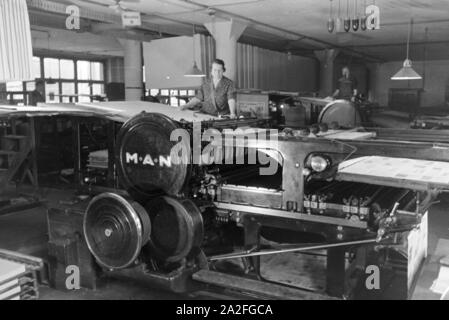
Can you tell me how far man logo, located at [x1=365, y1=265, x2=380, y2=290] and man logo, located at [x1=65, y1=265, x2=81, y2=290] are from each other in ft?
6.30

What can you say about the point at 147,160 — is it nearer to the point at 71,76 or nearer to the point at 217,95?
the point at 217,95

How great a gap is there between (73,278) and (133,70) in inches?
313

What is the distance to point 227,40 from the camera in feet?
27.7

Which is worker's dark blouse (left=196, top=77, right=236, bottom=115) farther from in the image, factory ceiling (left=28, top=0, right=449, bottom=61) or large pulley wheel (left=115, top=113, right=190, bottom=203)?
factory ceiling (left=28, top=0, right=449, bottom=61)

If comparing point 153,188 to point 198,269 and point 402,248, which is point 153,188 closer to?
point 198,269

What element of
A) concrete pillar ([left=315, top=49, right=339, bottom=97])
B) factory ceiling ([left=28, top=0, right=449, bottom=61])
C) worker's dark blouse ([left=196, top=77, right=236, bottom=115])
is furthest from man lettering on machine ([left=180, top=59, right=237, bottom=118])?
concrete pillar ([left=315, top=49, right=339, bottom=97])

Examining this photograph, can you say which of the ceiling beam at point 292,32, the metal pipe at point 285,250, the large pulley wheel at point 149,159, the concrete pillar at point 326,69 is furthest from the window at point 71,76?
the metal pipe at point 285,250

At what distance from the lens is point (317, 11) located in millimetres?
7570

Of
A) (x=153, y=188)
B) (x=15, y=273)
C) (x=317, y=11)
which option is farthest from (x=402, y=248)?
(x=317, y=11)

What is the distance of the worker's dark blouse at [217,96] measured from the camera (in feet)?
14.0

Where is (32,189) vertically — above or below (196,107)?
below

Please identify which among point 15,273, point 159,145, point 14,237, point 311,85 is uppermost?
point 311,85

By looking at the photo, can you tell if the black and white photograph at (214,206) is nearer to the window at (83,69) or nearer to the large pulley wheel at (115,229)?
the large pulley wheel at (115,229)

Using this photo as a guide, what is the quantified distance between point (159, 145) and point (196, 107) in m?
2.07
